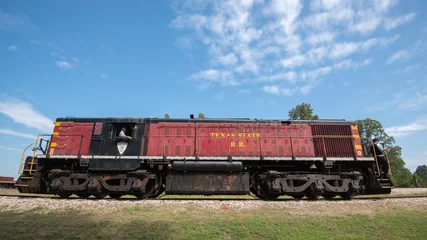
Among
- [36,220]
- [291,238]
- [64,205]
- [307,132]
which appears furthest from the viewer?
[307,132]

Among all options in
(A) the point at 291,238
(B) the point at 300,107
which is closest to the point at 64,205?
(A) the point at 291,238

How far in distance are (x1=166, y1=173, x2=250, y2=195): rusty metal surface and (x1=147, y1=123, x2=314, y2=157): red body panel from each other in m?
1.13

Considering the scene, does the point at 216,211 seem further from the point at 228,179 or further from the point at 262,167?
the point at 262,167

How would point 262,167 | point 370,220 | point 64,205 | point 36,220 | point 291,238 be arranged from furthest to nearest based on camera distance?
point 262,167
point 64,205
point 370,220
point 36,220
point 291,238

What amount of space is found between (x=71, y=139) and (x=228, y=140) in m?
7.39

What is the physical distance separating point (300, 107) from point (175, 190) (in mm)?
34723

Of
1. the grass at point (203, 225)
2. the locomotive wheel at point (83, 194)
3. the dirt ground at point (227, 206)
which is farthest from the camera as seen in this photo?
the locomotive wheel at point (83, 194)

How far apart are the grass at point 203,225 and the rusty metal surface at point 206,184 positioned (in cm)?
258

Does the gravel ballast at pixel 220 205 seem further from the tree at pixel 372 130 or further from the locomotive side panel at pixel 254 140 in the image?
the tree at pixel 372 130

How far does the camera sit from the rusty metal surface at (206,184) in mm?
9484

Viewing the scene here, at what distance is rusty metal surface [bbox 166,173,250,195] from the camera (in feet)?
31.1

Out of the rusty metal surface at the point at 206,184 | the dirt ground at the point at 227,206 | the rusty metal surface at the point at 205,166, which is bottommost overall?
the dirt ground at the point at 227,206

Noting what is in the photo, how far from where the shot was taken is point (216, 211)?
6953 millimetres

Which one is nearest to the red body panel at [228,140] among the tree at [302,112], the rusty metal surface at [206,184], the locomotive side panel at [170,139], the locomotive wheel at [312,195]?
the locomotive side panel at [170,139]
